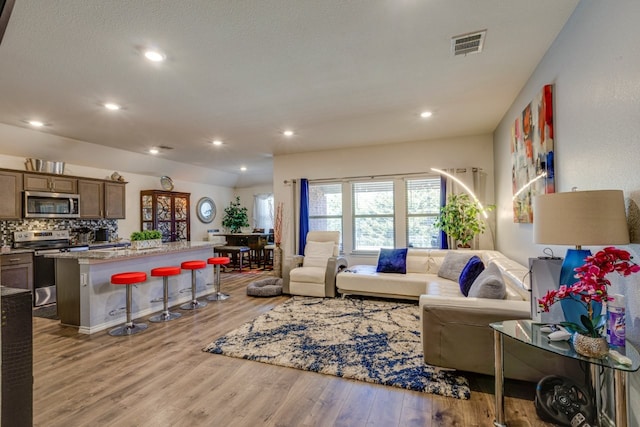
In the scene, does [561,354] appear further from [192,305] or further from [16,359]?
[192,305]

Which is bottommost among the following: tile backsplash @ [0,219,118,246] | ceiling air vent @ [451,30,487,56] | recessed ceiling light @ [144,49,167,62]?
tile backsplash @ [0,219,118,246]

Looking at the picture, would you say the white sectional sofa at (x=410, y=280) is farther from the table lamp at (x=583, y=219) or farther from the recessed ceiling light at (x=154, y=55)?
the recessed ceiling light at (x=154, y=55)

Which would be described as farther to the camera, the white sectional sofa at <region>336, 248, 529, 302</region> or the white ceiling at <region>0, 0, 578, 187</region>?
the white sectional sofa at <region>336, 248, 529, 302</region>

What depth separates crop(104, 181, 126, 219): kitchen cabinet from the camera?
20.1 ft

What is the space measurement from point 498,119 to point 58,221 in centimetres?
754

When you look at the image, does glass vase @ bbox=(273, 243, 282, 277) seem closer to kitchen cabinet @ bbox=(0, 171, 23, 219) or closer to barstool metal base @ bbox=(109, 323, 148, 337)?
barstool metal base @ bbox=(109, 323, 148, 337)

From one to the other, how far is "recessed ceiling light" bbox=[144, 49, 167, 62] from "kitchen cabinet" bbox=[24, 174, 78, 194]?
4059mm

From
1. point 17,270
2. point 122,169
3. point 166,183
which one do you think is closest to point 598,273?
point 17,270

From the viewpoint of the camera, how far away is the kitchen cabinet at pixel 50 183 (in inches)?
196

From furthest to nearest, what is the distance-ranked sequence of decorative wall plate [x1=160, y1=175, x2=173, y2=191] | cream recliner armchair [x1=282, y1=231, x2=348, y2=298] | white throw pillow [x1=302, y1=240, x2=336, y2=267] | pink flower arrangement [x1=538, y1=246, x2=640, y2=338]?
decorative wall plate [x1=160, y1=175, x2=173, y2=191] < white throw pillow [x1=302, y1=240, x2=336, y2=267] < cream recliner armchair [x1=282, y1=231, x2=348, y2=298] < pink flower arrangement [x1=538, y1=246, x2=640, y2=338]

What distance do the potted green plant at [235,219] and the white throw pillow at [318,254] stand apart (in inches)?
158

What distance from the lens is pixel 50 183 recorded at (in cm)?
524

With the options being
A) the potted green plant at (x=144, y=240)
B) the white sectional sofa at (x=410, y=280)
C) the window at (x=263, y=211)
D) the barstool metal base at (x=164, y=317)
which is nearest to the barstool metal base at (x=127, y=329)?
the barstool metal base at (x=164, y=317)

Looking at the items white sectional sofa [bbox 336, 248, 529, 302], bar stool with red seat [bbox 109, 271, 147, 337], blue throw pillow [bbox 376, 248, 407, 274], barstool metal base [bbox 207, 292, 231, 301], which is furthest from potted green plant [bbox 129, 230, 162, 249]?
blue throw pillow [bbox 376, 248, 407, 274]
